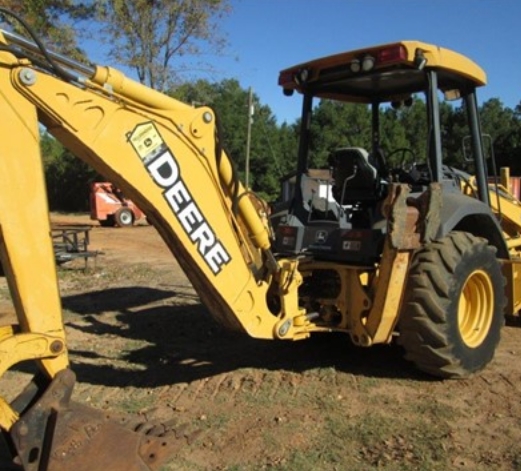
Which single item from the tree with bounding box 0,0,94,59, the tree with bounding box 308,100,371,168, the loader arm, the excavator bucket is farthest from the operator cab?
the tree with bounding box 0,0,94,59

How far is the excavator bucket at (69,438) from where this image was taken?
3070mm

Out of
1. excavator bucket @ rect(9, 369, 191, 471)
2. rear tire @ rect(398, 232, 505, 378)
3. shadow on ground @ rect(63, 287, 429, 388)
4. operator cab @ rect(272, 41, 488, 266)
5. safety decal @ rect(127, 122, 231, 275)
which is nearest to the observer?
excavator bucket @ rect(9, 369, 191, 471)

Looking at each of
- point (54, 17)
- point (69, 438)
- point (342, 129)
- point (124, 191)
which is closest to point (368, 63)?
point (124, 191)

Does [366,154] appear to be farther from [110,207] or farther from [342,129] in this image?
[110,207]

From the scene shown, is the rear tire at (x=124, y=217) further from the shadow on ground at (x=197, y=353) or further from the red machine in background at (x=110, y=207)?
the shadow on ground at (x=197, y=353)

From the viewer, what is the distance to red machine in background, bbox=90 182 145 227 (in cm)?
2284

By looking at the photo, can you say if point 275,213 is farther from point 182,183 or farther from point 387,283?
point 182,183

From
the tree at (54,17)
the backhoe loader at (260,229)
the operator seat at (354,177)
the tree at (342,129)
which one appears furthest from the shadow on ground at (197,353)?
the tree at (54,17)

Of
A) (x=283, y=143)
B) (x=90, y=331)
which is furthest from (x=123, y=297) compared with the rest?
(x=283, y=143)

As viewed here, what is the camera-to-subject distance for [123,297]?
9.20m

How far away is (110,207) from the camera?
23.1 metres

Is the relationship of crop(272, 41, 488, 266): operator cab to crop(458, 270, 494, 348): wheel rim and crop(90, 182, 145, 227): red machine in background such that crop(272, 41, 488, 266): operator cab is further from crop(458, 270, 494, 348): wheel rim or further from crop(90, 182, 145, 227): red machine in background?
crop(90, 182, 145, 227): red machine in background

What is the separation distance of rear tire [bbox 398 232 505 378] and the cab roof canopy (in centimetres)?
139

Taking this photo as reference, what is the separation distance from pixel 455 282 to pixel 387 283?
0.58 m
